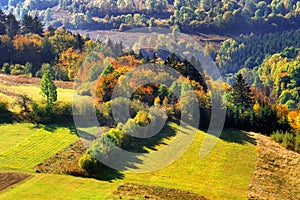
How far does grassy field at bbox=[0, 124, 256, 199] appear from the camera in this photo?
156 feet

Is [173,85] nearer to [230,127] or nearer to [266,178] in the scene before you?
[230,127]

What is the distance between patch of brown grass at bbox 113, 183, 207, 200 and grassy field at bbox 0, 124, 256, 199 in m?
1.18

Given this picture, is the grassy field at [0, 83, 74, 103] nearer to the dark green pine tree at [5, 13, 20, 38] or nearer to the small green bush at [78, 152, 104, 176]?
the small green bush at [78, 152, 104, 176]

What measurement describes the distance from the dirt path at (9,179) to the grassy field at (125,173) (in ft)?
2.99

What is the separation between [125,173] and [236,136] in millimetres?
A: 25292

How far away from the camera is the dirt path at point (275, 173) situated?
53.2 metres

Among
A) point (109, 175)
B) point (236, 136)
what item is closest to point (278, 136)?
point (236, 136)

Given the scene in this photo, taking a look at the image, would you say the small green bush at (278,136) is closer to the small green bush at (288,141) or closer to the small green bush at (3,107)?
the small green bush at (288,141)

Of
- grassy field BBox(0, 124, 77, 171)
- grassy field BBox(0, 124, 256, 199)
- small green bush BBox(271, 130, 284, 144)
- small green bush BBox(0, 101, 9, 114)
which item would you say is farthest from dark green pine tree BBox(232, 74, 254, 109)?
small green bush BBox(0, 101, 9, 114)

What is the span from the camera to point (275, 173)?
197ft

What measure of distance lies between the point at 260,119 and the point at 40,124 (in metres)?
37.1

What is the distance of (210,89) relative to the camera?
8725 centimetres

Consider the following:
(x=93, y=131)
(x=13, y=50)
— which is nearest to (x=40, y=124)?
(x=93, y=131)

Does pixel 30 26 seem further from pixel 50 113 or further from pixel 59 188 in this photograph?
pixel 59 188
